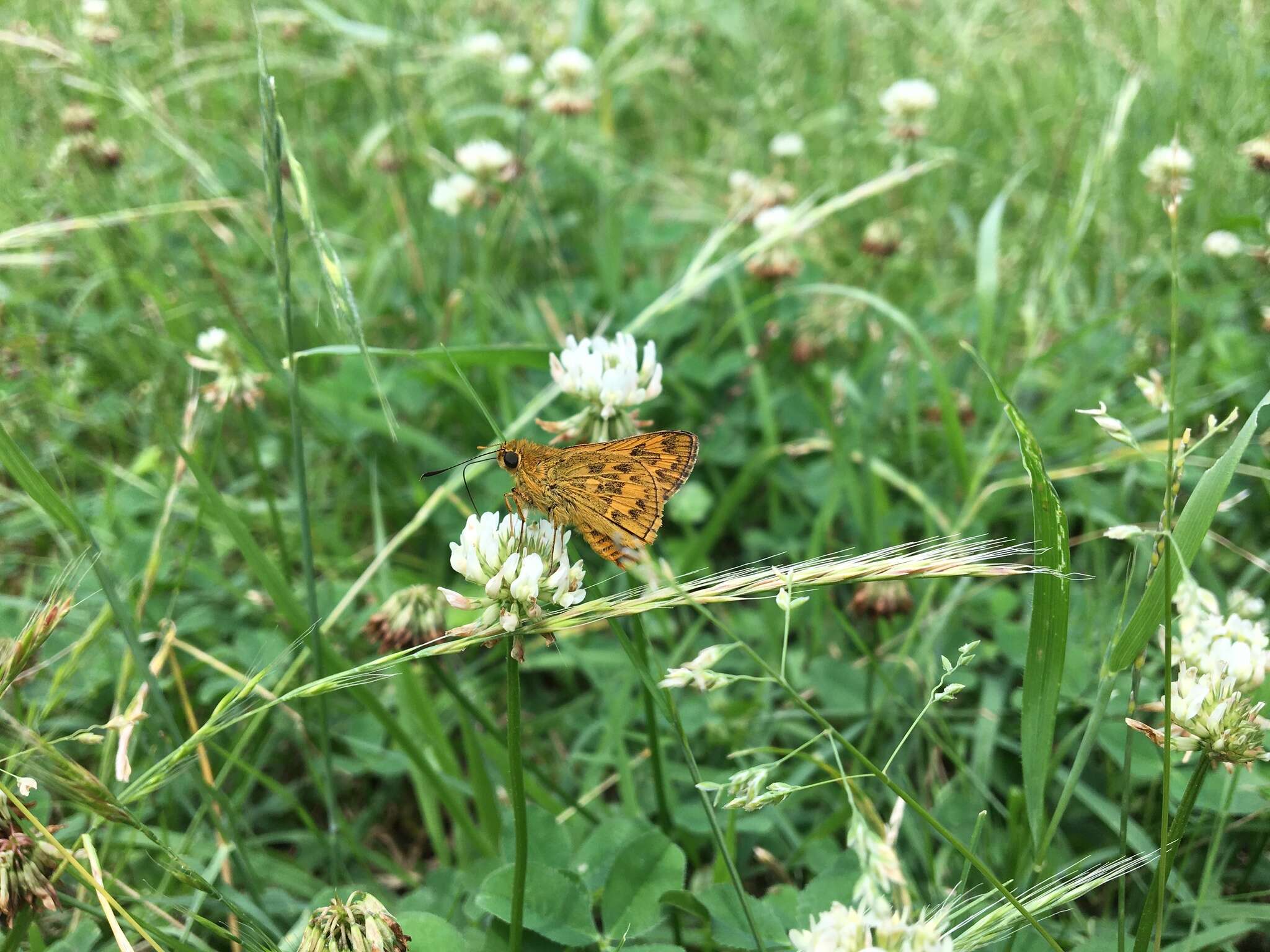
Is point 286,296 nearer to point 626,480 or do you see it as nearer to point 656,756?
point 626,480

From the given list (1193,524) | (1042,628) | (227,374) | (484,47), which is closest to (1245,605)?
(1193,524)

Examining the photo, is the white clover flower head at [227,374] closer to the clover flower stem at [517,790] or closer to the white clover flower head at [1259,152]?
the clover flower stem at [517,790]

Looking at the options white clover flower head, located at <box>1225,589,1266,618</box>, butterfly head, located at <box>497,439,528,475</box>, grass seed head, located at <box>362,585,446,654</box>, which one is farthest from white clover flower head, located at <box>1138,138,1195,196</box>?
grass seed head, located at <box>362,585,446,654</box>

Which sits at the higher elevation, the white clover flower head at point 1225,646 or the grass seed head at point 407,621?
the white clover flower head at point 1225,646

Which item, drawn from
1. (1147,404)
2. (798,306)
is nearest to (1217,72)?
(1147,404)

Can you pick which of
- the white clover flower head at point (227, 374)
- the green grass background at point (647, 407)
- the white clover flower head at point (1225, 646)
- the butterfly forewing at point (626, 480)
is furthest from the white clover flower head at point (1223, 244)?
the white clover flower head at point (227, 374)
